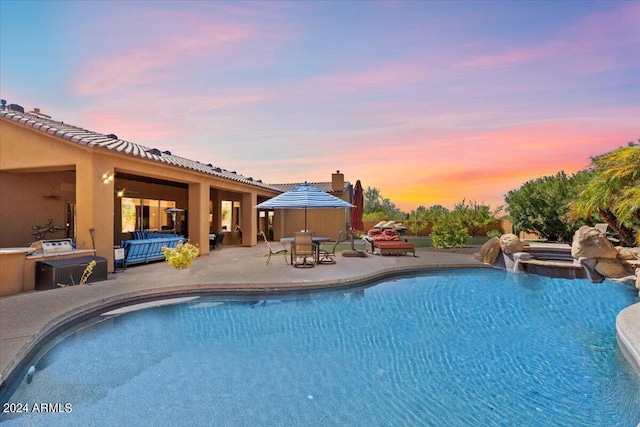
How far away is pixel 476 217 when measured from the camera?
2475 cm

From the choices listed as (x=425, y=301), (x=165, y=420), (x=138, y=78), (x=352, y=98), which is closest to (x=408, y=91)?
(x=352, y=98)

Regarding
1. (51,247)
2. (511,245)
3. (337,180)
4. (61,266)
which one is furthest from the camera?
(337,180)

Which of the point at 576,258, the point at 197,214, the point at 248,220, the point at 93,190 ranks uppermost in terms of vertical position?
the point at 93,190

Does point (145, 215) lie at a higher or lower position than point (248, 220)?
higher

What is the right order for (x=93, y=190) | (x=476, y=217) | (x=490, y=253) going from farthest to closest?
(x=476, y=217)
(x=490, y=253)
(x=93, y=190)

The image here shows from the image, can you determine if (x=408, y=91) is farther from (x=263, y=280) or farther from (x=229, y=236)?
(x=229, y=236)

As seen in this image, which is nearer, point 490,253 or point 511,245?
point 511,245

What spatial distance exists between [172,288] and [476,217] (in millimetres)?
22644

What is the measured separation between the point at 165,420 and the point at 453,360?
388cm

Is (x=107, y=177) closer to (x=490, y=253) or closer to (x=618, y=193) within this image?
(x=490, y=253)

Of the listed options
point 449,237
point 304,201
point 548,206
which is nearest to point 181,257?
point 304,201

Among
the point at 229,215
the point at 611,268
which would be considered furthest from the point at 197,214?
the point at 611,268

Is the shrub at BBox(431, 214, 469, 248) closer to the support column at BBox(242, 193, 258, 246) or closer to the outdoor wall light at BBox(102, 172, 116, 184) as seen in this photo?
the support column at BBox(242, 193, 258, 246)

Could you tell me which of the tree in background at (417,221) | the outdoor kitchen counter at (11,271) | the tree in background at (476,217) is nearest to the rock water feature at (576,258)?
the tree in background at (476,217)
